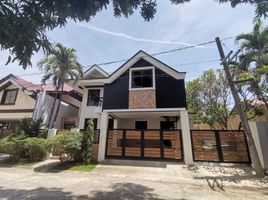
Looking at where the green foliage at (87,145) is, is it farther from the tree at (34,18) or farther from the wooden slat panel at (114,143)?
the tree at (34,18)

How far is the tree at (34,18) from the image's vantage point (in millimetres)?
3318

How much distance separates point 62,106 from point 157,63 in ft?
46.8

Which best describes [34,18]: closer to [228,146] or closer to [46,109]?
[228,146]

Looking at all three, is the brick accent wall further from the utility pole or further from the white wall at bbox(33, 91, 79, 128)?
the white wall at bbox(33, 91, 79, 128)

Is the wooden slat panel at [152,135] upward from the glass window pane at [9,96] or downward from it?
downward

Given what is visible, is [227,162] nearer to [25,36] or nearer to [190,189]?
[190,189]

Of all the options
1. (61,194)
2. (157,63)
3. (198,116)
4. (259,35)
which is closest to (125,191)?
(61,194)

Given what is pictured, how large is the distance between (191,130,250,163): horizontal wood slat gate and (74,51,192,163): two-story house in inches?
26.9

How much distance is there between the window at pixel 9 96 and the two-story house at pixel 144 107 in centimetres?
1303

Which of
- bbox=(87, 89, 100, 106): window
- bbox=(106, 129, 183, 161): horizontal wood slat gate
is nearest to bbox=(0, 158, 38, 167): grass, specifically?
bbox=(106, 129, 183, 161): horizontal wood slat gate

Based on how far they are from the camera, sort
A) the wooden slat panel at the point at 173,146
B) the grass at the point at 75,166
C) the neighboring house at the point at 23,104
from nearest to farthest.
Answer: the grass at the point at 75,166, the wooden slat panel at the point at 173,146, the neighboring house at the point at 23,104

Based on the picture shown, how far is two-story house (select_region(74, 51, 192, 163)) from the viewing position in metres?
11.2

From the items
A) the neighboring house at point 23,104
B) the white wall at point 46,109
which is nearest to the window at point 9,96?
the neighboring house at point 23,104

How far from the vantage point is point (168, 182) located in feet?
24.6
